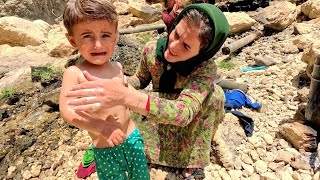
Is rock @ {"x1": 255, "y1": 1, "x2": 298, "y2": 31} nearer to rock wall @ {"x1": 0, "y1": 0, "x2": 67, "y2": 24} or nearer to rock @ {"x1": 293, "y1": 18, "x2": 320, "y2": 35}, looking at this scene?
rock @ {"x1": 293, "y1": 18, "x2": 320, "y2": 35}

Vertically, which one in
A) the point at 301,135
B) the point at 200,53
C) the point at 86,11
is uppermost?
the point at 86,11

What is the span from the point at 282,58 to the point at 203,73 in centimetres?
317

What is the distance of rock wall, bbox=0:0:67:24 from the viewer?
31.2 feet

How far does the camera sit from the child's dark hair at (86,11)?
5.25 ft

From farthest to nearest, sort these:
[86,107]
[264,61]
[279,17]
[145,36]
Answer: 1. [145,36]
2. [279,17]
3. [264,61]
4. [86,107]

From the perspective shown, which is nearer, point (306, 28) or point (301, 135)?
point (301, 135)

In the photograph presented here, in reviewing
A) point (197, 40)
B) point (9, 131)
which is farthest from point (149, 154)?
point (9, 131)

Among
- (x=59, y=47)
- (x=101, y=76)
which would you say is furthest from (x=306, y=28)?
(x=59, y=47)

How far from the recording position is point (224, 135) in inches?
118

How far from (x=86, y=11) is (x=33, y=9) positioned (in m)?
9.36

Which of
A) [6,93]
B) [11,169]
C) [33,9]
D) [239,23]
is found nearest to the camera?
[11,169]

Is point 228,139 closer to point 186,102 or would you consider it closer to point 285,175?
point 285,175

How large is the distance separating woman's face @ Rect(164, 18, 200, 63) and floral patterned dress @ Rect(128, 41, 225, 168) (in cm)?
20

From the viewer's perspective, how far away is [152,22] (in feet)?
28.1
